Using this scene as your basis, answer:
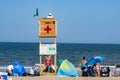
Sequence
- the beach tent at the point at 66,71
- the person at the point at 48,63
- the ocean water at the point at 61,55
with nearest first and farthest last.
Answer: the person at the point at 48,63, the beach tent at the point at 66,71, the ocean water at the point at 61,55

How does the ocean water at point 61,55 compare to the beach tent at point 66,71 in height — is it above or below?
below

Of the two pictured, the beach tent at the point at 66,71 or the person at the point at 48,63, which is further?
the beach tent at the point at 66,71

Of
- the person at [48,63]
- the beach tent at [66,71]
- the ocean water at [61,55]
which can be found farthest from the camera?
the ocean water at [61,55]

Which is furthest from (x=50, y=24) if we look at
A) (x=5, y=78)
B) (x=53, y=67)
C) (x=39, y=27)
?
(x=5, y=78)

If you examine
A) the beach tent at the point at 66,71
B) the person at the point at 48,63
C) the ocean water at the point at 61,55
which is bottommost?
the ocean water at the point at 61,55

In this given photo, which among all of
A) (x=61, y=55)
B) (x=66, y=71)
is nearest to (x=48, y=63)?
(x=66, y=71)

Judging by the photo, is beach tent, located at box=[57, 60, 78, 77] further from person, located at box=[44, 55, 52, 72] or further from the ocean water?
the ocean water

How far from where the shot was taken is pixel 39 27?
69.7ft

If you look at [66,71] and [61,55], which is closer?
[66,71]

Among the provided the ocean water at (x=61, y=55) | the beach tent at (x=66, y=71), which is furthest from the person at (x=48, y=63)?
the ocean water at (x=61, y=55)

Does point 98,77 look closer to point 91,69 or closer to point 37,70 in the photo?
point 91,69

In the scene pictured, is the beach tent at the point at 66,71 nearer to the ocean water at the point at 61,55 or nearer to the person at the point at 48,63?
the person at the point at 48,63

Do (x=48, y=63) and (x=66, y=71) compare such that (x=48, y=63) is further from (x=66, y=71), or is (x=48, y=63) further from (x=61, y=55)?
(x=61, y=55)

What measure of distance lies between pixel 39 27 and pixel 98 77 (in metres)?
3.22
